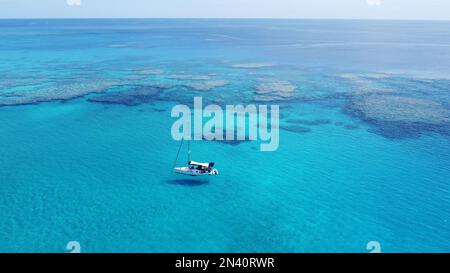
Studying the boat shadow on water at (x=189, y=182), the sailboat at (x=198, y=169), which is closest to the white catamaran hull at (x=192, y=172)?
the sailboat at (x=198, y=169)

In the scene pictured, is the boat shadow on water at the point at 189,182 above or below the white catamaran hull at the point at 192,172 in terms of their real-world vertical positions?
below

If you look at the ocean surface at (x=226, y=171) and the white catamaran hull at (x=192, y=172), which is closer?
the ocean surface at (x=226, y=171)

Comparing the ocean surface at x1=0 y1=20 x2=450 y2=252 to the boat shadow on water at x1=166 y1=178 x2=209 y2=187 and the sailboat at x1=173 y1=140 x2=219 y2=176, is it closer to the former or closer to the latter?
the boat shadow on water at x1=166 y1=178 x2=209 y2=187

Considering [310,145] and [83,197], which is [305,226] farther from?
[83,197]

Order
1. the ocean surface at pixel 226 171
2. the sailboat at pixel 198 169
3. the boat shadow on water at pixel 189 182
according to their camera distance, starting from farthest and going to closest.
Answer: the sailboat at pixel 198 169 < the boat shadow on water at pixel 189 182 < the ocean surface at pixel 226 171

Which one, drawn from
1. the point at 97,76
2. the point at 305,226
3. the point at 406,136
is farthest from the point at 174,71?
the point at 305,226

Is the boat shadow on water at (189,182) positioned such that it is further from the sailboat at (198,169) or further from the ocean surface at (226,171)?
the sailboat at (198,169)

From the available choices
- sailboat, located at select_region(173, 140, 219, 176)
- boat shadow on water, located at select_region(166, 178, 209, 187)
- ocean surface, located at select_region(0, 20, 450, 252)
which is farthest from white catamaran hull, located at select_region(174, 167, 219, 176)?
ocean surface, located at select_region(0, 20, 450, 252)

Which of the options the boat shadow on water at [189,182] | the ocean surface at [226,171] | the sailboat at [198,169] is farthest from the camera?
the sailboat at [198,169]

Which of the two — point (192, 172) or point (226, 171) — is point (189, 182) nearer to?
point (192, 172)
